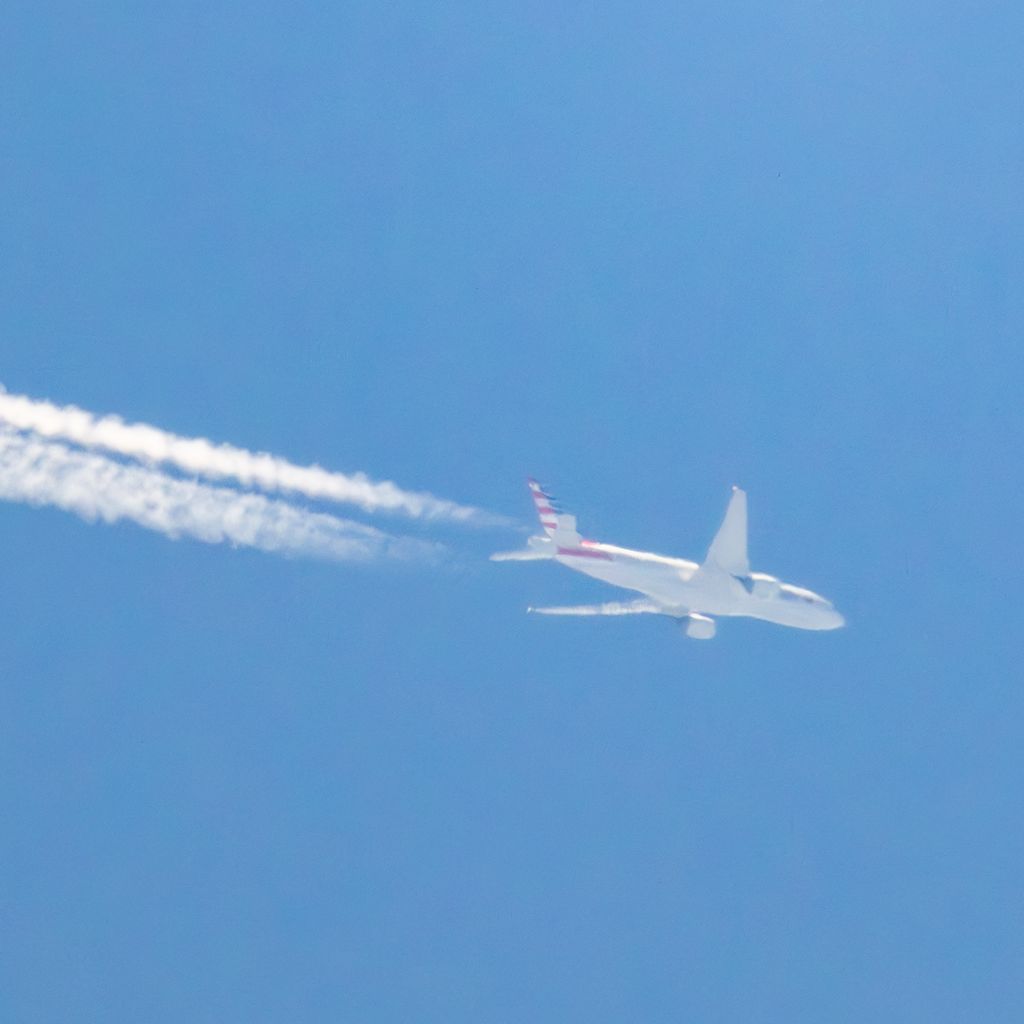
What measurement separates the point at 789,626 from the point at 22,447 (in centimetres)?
2386

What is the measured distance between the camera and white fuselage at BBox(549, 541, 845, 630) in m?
52.0

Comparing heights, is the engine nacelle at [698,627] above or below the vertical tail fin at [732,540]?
below

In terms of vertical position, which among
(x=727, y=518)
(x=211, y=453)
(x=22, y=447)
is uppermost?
(x=727, y=518)

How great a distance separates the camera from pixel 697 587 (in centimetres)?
5306

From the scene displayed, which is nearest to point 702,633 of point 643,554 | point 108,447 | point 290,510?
point 643,554

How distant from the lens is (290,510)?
47.8 meters

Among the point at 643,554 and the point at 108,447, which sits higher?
the point at 643,554

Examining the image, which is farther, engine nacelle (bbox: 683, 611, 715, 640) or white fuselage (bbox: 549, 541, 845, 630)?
engine nacelle (bbox: 683, 611, 715, 640)

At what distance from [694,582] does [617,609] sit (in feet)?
9.83

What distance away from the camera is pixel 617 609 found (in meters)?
55.0

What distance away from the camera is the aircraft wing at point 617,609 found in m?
53.6

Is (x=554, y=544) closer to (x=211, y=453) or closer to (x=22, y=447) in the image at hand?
(x=211, y=453)

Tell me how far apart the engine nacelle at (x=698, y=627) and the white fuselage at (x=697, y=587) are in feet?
0.91

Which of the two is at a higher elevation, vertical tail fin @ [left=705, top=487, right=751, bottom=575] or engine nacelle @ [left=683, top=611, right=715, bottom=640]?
vertical tail fin @ [left=705, top=487, right=751, bottom=575]
